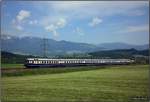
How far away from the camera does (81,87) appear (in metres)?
7.12

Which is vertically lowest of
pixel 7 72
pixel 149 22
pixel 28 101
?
pixel 28 101

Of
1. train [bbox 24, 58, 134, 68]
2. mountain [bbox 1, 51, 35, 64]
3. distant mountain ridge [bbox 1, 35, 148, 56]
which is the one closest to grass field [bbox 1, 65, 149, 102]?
train [bbox 24, 58, 134, 68]

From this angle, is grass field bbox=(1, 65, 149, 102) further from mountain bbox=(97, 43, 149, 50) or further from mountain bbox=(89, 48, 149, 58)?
mountain bbox=(97, 43, 149, 50)

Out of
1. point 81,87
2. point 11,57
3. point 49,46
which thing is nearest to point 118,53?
point 81,87

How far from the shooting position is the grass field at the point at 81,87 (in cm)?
703

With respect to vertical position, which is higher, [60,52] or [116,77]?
[60,52]

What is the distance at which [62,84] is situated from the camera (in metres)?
7.18

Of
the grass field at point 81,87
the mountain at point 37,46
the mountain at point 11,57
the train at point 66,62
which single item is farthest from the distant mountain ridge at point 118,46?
the mountain at point 11,57

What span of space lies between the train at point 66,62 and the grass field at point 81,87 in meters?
0.16

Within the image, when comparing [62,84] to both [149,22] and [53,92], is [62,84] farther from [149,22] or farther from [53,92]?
[149,22]

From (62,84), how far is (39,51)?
72 cm

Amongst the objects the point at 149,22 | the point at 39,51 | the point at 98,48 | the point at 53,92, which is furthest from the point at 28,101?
the point at 149,22

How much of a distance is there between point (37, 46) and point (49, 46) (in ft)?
0.70

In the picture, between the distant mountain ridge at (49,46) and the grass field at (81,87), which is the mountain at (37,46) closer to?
the distant mountain ridge at (49,46)
